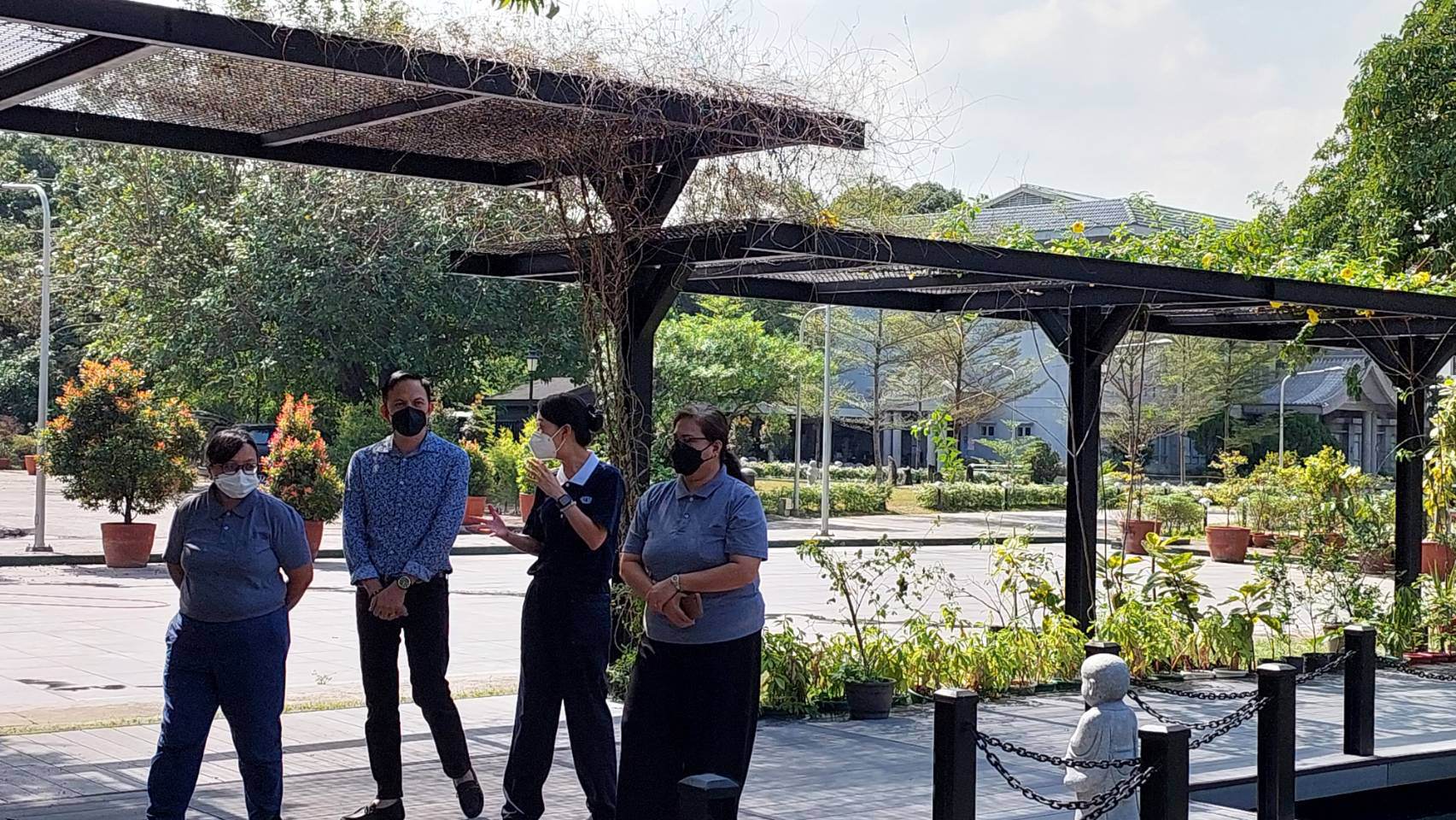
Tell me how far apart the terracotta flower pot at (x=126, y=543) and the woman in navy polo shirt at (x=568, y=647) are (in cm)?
1624

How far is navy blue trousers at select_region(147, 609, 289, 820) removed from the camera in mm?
5730

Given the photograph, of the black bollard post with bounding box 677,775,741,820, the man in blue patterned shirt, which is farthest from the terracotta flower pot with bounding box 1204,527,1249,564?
the black bollard post with bounding box 677,775,741,820

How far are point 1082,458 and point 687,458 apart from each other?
21.5 feet

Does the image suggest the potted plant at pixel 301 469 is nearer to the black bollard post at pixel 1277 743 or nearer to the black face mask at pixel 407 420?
the black face mask at pixel 407 420

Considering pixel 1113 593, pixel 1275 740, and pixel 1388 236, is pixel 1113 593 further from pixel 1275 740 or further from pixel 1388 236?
pixel 1388 236

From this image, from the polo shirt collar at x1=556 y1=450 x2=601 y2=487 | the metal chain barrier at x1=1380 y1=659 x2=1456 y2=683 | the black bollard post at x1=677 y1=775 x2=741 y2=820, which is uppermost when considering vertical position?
the polo shirt collar at x1=556 y1=450 x2=601 y2=487

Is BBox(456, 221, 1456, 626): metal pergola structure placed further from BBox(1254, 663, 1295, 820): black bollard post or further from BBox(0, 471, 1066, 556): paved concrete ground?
BBox(0, 471, 1066, 556): paved concrete ground

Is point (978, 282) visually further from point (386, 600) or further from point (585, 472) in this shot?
point (386, 600)

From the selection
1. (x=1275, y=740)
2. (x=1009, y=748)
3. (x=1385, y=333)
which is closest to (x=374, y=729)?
(x=1009, y=748)

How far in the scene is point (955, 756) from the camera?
5.55 metres

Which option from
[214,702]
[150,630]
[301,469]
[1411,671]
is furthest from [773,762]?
[301,469]

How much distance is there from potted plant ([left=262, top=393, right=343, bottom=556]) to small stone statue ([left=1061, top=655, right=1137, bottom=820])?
16274 mm

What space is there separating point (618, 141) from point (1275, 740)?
14.9ft

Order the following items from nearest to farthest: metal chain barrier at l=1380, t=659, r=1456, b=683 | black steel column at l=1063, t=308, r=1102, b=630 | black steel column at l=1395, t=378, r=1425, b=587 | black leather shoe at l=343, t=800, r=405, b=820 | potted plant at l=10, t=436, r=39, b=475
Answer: black leather shoe at l=343, t=800, r=405, b=820 → black steel column at l=1063, t=308, r=1102, b=630 → metal chain barrier at l=1380, t=659, r=1456, b=683 → black steel column at l=1395, t=378, r=1425, b=587 → potted plant at l=10, t=436, r=39, b=475
